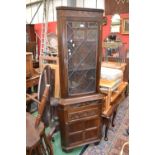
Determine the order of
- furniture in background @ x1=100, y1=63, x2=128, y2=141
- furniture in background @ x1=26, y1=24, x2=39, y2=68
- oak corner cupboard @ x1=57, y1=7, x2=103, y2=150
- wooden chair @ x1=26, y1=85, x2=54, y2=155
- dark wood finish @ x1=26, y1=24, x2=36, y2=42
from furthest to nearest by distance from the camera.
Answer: dark wood finish @ x1=26, y1=24, x2=36, y2=42
furniture in background @ x1=26, y1=24, x2=39, y2=68
furniture in background @ x1=100, y1=63, x2=128, y2=141
oak corner cupboard @ x1=57, y1=7, x2=103, y2=150
wooden chair @ x1=26, y1=85, x2=54, y2=155

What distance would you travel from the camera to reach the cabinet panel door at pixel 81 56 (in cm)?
212

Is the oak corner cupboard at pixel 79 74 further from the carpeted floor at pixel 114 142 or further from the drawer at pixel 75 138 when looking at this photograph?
the carpeted floor at pixel 114 142

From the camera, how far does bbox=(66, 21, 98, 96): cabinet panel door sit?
2.12 m

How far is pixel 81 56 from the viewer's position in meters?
2.24

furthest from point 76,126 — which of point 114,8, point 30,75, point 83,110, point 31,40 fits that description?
point 31,40

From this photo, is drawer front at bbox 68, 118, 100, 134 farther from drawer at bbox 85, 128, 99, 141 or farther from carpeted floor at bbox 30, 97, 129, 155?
carpeted floor at bbox 30, 97, 129, 155

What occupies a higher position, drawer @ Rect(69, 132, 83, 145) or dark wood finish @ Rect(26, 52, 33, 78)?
dark wood finish @ Rect(26, 52, 33, 78)

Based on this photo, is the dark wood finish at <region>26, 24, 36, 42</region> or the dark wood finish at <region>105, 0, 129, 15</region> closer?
the dark wood finish at <region>105, 0, 129, 15</region>

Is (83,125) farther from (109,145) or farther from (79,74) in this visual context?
(79,74)

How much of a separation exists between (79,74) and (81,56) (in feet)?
0.68

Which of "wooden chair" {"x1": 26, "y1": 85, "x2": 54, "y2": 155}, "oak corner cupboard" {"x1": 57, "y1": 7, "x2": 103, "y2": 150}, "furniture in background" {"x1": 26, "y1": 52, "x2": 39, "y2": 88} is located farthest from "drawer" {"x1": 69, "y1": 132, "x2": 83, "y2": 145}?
"furniture in background" {"x1": 26, "y1": 52, "x2": 39, "y2": 88}
